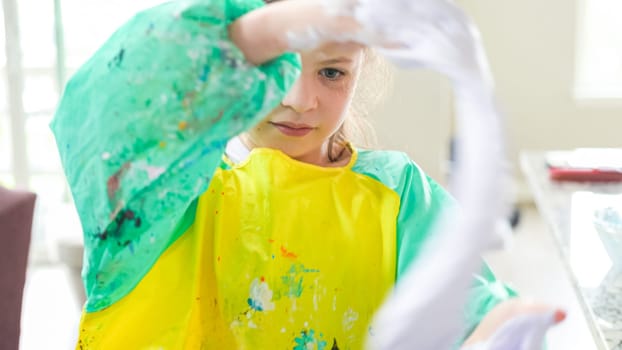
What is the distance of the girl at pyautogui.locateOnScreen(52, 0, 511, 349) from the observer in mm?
678

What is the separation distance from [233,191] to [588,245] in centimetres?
79

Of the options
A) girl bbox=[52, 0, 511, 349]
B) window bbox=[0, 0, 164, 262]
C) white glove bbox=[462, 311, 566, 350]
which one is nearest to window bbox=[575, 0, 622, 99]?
window bbox=[0, 0, 164, 262]

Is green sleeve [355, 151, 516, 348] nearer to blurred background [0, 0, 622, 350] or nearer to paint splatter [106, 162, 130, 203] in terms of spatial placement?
paint splatter [106, 162, 130, 203]

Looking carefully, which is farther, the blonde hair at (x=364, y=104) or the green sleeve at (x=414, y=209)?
the blonde hair at (x=364, y=104)

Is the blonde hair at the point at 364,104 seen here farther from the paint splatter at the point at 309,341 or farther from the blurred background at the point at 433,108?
the blurred background at the point at 433,108

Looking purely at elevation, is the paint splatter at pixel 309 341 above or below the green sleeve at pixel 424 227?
below

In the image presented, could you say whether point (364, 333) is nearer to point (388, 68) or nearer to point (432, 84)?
point (388, 68)

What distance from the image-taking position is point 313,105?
90 centimetres

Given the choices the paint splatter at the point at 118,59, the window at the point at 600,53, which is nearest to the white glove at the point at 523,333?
the paint splatter at the point at 118,59

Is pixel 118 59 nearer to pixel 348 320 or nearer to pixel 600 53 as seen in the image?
pixel 348 320

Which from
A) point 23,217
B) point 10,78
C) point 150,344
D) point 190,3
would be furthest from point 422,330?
point 10,78

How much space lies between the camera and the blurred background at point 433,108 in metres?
3.02

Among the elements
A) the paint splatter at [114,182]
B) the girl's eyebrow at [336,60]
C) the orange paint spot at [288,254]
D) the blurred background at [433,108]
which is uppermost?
the girl's eyebrow at [336,60]

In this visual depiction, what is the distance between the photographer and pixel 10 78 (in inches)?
127
